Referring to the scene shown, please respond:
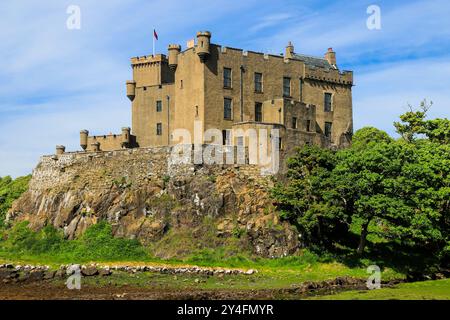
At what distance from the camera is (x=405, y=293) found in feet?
133

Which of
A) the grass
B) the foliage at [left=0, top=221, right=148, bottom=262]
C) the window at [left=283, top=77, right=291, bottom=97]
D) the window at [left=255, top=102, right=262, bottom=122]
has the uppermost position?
the window at [left=283, top=77, right=291, bottom=97]

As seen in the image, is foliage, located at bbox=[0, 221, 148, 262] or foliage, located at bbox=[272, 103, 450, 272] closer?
foliage, located at bbox=[272, 103, 450, 272]

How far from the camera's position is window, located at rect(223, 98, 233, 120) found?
6581cm

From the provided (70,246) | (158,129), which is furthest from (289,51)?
(70,246)

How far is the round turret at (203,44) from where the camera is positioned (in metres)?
64.3

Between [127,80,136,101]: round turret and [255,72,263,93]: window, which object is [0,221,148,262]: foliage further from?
[255,72,263,93]: window

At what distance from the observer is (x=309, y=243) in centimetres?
5716

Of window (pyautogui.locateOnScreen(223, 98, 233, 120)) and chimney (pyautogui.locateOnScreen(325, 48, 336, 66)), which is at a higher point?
chimney (pyautogui.locateOnScreen(325, 48, 336, 66))

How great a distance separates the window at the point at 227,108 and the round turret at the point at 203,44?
15.3 feet

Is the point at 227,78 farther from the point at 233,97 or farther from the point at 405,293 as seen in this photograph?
the point at 405,293

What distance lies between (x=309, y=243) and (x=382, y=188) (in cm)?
795

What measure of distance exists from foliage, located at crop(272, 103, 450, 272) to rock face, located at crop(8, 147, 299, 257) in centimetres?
261

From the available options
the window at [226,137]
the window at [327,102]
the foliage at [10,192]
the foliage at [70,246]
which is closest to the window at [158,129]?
the window at [226,137]

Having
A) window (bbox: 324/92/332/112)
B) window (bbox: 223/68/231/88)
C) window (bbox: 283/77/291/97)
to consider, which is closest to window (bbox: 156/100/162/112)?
window (bbox: 223/68/231/88)
